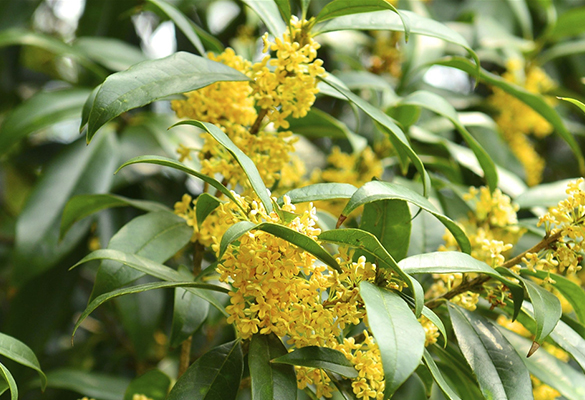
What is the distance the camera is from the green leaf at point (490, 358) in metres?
0.65

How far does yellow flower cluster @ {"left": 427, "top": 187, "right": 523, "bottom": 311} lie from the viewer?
0.72m

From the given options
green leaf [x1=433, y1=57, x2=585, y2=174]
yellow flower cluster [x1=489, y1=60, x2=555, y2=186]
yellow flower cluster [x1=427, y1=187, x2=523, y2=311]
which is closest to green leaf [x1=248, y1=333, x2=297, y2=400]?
yellow flower cluster [x1=427, y1=187, x2=523, y2=311]

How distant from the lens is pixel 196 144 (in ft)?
4.21

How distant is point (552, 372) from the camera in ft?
2.70

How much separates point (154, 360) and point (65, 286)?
43 cm

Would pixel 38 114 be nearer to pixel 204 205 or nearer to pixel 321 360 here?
pixel 204 205

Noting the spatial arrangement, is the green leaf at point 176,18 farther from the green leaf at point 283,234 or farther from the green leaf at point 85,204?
the green leaf at point 283,234

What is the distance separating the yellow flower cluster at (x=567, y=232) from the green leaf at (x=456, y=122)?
215 millimetres

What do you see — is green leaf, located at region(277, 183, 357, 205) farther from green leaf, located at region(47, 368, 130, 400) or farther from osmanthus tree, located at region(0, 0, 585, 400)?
green leaf, located at region(47, 368, 130, 400)

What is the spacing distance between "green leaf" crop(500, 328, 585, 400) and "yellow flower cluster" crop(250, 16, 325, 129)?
1.57ft

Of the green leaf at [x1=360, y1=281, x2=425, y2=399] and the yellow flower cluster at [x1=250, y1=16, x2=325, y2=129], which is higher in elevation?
the yellow flower cluster at [x1=250, y1=16, x2=325, y2=129]

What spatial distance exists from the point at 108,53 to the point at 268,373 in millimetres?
964

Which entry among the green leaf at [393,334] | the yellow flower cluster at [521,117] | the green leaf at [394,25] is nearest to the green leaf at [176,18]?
the green leaf at [394,25]

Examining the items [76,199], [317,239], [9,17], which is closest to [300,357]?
[317,239]
